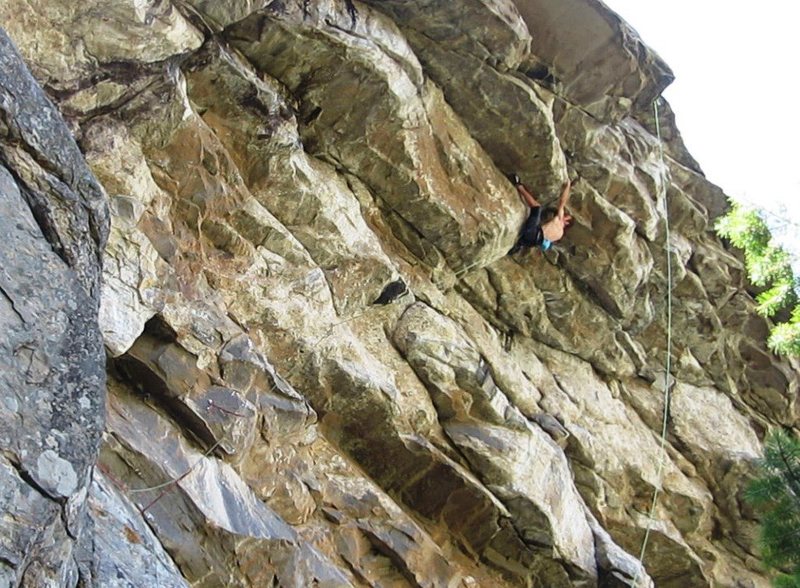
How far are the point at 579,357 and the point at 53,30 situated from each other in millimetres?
9208

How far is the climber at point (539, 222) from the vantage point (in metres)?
11.9

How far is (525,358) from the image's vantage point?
40.5 feet

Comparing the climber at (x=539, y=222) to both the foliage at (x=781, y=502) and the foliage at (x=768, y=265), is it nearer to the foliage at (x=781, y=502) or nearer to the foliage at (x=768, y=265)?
the foliage at (x=768, y=265)

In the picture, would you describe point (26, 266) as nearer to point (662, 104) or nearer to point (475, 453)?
point (475, 453)

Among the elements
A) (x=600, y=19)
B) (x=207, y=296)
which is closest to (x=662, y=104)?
(x=600, y=19)

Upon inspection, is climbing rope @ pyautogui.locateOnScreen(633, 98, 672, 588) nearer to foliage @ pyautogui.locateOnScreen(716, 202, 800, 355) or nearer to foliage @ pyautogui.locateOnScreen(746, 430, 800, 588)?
foliage @ pyautogui.locateOnScreen(716, 202, 800, 355)

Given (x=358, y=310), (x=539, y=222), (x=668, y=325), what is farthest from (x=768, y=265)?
(x=358, y=310)

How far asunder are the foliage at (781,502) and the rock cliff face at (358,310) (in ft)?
5.44

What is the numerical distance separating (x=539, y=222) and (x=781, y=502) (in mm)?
5044

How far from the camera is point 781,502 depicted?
10.5m

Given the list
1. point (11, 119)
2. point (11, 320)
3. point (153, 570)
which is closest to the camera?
point (11, 320)

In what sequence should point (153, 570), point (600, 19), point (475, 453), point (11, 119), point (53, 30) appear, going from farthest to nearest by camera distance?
point (600, 19) → point (475, 453) → point (53, 30) → point (153, 570) → point (11, 119)

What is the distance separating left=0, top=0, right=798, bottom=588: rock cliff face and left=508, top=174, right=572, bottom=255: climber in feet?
0.62

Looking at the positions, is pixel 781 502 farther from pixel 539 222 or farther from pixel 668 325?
pixel 539 222
